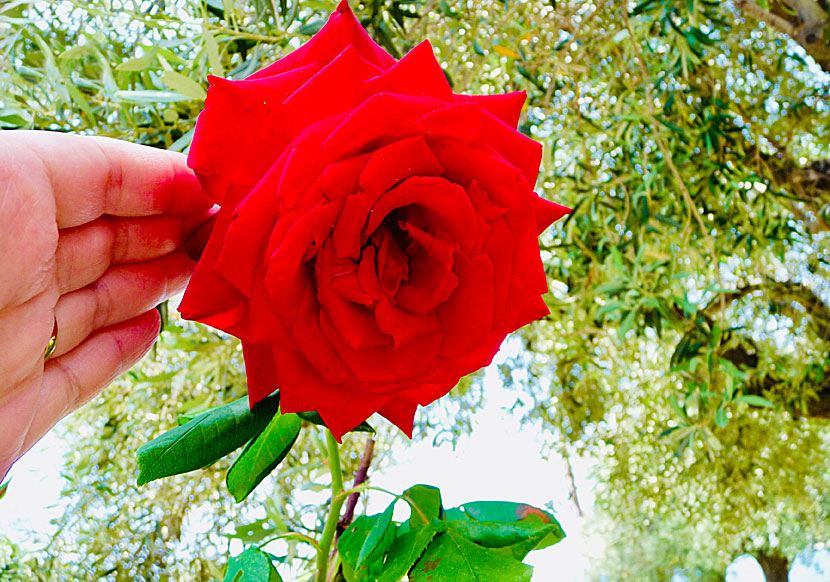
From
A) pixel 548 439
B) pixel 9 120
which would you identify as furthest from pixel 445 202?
pixel 548 439

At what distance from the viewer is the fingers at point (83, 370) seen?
42cm

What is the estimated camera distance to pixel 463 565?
0.36 meters

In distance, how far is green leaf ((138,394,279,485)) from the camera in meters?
0.37

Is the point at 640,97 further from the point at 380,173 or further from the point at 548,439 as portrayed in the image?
the point at 380,173

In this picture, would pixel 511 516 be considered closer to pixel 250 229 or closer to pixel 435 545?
pixel 435 545

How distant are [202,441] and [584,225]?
3.00 ft

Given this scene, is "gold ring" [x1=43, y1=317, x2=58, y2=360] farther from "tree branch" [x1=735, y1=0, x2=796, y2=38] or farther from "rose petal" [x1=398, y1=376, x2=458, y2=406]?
"tree branch" [x1=735, y1=0, x2=796, y2=38]

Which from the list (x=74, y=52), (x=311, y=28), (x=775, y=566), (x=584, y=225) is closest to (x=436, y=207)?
(x=311, y=28)

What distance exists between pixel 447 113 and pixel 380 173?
39 millimetres

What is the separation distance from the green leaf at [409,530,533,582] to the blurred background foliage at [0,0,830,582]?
324mm

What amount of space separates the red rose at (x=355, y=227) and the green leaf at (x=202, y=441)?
62mm

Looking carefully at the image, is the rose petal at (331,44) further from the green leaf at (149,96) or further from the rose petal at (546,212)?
the green leaf at (149,96)

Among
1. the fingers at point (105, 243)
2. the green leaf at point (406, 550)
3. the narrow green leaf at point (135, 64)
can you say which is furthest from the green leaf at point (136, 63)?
the green leaf at point (406, 550)

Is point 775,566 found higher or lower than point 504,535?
lower
